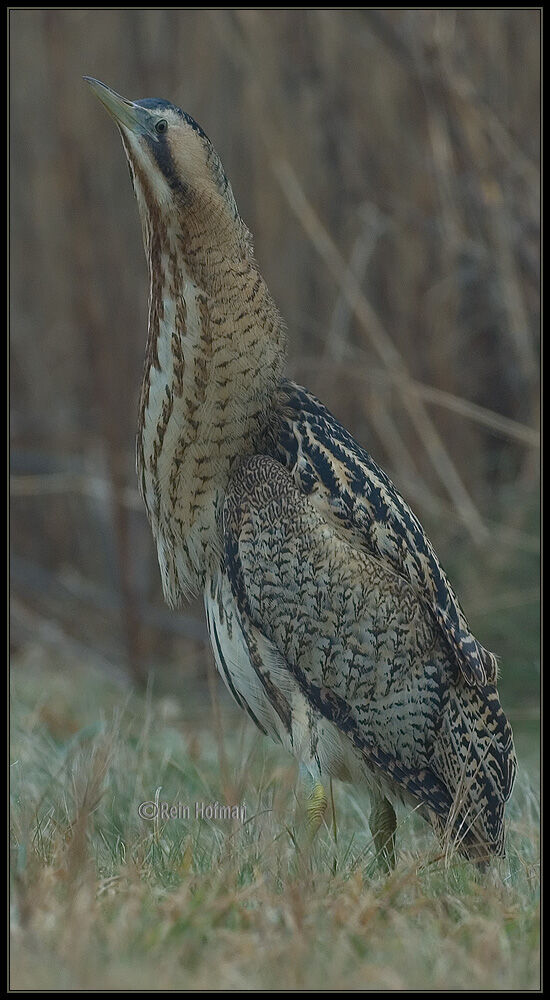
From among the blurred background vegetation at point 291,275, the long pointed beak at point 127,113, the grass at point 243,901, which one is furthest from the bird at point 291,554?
the blurred background vegetation at point 291,275

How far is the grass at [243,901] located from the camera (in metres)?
2.25

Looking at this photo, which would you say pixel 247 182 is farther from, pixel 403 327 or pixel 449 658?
pixel 449 658

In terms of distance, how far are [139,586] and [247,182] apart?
2331 millimetres

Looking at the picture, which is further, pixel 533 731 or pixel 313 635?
pixel 533 731

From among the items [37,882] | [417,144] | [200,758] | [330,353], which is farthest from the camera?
[417,144]

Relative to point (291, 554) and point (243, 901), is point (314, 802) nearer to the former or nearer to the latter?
point (243, 901)

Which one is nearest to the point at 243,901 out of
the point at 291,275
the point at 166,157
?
the point at 166,157

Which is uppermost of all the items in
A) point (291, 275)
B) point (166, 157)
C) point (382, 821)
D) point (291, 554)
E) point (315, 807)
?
point (166, 157)

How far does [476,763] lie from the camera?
10.1 ft

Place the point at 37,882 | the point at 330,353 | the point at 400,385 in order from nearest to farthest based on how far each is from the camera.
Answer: the point at 37,882
the point at 400,385
the point at 330,353

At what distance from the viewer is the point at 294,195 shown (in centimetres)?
571

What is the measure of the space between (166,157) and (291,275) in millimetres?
3823

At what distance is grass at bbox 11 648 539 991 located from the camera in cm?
225

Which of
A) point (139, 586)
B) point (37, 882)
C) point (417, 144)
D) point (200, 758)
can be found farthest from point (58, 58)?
point (37, 882)
